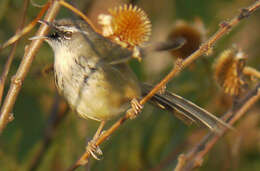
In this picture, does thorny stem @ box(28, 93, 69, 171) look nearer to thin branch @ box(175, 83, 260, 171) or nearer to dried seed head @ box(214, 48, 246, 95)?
dried seed head @ box(214, 48, 246, 95)

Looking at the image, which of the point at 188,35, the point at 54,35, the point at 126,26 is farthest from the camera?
the point at 188,35

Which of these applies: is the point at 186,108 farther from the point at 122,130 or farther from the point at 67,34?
the point at 122,130

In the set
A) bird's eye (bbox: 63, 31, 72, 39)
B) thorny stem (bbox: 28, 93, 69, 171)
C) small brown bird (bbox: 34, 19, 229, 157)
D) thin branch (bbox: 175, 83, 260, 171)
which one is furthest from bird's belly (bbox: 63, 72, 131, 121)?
thorny stem (bbox: 28, 93, 69, 171)

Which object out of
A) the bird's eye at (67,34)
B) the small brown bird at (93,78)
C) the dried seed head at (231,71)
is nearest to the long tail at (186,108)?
the small brown bird at (93,78)

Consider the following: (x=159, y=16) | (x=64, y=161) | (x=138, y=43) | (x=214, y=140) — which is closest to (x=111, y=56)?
(x=138, y=43)

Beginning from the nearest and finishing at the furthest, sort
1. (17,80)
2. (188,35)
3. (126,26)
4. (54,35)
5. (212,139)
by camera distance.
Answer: (17,80) < (126,26) < (212,139) < (54,35) < (188,35)

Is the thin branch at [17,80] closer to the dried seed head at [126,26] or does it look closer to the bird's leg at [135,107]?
the dried seed head at [126,26]

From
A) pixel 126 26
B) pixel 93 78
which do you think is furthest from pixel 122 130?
pixel 126 26
